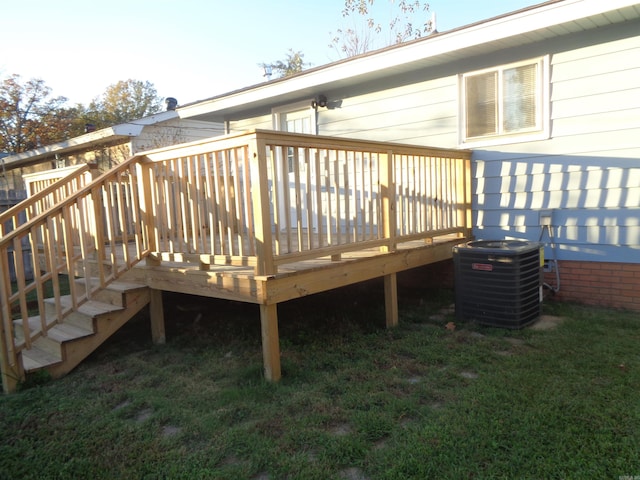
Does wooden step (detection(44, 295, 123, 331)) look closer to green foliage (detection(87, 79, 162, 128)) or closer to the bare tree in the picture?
the bare tree

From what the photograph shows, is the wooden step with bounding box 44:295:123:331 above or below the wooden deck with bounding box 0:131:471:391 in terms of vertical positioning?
below

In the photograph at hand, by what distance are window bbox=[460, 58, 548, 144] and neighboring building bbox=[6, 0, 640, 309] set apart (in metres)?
0.01

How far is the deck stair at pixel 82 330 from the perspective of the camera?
376 centimetres

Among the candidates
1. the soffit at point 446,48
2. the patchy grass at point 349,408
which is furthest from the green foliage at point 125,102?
the patchy grass at point 349,408

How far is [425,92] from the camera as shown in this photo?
19.9ft

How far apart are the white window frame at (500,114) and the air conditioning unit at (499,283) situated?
1.45 meters

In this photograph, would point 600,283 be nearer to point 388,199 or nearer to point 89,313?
point 388,199

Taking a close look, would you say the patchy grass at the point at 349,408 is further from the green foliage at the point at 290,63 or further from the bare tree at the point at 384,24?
the green foliage at the point at 290,63

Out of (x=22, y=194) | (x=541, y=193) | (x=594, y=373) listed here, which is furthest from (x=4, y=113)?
(x=594, y=373)

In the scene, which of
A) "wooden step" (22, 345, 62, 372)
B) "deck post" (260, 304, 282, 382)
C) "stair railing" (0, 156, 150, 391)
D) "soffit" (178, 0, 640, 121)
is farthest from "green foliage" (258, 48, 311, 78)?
"deck post" (260, 304, 282, 382)

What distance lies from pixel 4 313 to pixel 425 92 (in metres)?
5.28

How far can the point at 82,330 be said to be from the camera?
4023mm

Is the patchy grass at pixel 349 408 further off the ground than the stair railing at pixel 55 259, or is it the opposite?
the stair railing at pixel 55 259

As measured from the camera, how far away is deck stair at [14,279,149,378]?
3.76 m
